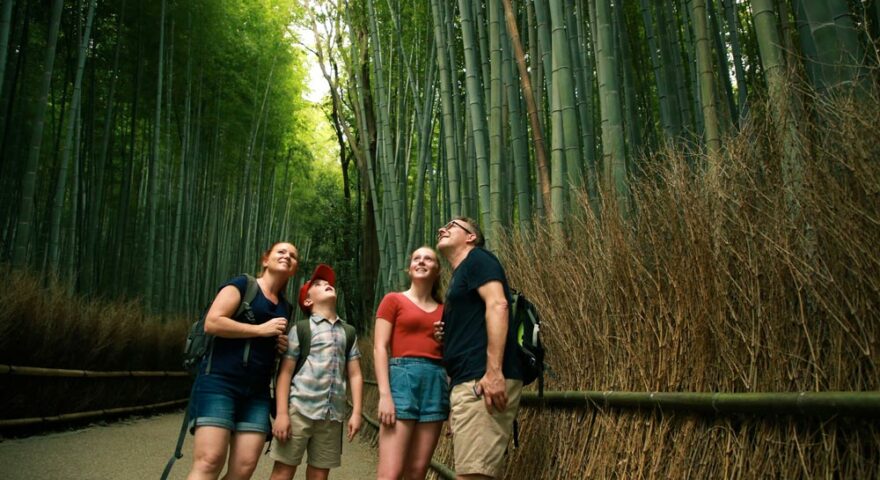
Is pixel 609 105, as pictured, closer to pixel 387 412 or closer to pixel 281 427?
pixel 387 412

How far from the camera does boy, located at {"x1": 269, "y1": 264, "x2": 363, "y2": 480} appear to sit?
2387 millimetres

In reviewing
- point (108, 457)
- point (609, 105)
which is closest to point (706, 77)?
point (609, 105)

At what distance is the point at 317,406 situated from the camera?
242 cm

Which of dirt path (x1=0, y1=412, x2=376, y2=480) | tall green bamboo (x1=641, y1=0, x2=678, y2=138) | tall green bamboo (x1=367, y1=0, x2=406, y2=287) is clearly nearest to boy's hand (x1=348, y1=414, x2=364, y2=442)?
dirt path (x1=0, y1=412, x2=376, y2=480)

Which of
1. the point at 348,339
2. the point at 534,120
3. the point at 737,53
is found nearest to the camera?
the point at 348,339

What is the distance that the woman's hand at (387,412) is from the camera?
2213 mm

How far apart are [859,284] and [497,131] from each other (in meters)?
2.74

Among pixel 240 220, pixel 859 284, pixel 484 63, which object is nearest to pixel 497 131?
pixel 484 63

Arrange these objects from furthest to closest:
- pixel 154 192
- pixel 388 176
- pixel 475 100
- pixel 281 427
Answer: pixel 154 192
pixel 388 176
pixel 475 100
pixel 281 427

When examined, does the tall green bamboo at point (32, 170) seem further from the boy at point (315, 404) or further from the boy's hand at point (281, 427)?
the boy's hand at point (281, 427)

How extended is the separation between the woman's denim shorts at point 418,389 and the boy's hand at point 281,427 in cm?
36

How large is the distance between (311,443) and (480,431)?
70 centimetres

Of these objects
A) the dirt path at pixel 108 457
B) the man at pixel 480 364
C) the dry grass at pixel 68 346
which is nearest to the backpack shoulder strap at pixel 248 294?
the man at pixel 480 364

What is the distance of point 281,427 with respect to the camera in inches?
91.7
